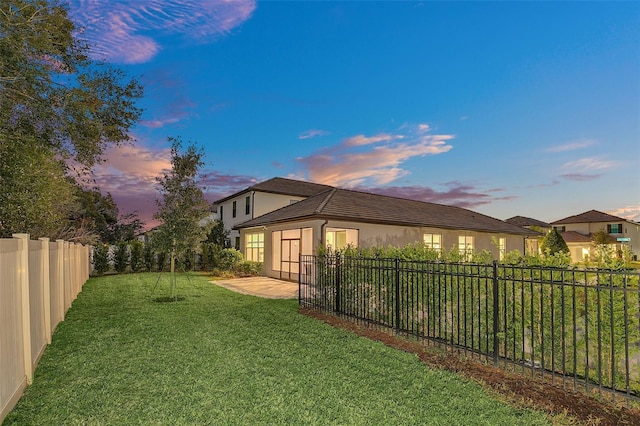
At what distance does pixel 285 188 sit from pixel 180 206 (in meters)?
15.6

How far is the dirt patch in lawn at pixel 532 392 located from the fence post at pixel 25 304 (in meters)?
5.09

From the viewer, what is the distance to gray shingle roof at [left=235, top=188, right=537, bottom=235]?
1468cm

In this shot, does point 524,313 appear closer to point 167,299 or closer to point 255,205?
point 167,299

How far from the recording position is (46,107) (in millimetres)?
8070

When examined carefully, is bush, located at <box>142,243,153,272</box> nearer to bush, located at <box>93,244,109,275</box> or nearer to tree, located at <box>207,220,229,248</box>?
bush, located at <box>93,244,109,275</box>

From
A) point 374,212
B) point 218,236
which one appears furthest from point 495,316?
point 218,236

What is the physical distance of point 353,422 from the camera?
3068 mm

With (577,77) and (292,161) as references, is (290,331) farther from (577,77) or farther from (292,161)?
(292,161)

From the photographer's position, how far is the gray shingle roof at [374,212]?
48.2 feet

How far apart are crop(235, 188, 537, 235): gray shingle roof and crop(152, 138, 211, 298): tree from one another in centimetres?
480

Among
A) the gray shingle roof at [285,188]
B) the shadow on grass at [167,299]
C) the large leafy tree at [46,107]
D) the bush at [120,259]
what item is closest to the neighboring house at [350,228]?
the gray shingle roof at [285,188]

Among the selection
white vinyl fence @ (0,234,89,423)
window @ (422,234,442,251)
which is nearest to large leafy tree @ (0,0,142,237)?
white vinyl fence @ (0,234,89,423)

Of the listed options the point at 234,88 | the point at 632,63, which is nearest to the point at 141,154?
the point at 234,88

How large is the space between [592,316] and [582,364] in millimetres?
711
